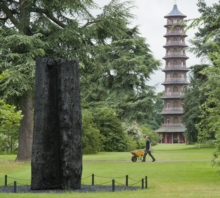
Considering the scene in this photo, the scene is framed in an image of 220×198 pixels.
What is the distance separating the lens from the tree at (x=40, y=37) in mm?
25812

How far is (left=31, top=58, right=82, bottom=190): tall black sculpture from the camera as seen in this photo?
12852mm

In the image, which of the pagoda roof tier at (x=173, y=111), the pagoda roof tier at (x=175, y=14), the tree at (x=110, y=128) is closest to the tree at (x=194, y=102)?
the tree at (x=110, y=128)

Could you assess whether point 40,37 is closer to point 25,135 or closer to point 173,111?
point 25,135

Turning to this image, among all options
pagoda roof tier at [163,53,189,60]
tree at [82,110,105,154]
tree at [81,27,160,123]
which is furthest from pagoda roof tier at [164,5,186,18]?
tree at [82,110,105,154]

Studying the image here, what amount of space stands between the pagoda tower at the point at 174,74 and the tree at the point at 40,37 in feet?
153

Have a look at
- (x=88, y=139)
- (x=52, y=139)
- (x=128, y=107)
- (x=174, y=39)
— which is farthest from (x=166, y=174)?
(x=174, y=39)

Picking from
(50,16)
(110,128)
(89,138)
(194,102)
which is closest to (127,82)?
(110,128)

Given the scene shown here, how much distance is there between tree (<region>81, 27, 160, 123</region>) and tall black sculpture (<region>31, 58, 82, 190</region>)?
29397mm

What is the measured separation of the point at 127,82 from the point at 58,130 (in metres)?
31.6

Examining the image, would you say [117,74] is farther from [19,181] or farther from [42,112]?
[42,112]

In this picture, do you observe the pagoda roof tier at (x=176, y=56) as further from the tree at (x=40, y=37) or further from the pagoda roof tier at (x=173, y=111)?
the tree at (x=40, y=37)

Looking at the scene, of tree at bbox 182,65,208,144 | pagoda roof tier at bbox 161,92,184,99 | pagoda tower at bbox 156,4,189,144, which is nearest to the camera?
tree at bbox 182,65,208,144

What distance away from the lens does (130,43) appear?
45.2 metres

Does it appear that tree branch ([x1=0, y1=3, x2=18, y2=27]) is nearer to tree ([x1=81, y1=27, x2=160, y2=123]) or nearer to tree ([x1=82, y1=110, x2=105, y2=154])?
tree ([x1=82, y1=110, x2=105, y2=154])
